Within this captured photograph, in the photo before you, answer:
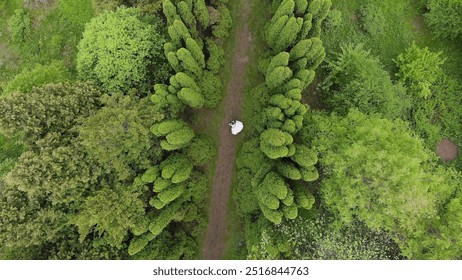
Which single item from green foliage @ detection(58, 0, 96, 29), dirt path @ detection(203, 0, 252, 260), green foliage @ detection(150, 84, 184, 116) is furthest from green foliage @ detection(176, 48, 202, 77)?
green foliage @ detection(58, 0, 96, 29)

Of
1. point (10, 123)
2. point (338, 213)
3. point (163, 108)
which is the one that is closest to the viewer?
point (10, 123)

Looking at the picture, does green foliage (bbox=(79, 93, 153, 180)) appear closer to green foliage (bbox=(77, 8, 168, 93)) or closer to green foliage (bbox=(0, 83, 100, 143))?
green foliage (bbox=(0, 83, 100, 143))

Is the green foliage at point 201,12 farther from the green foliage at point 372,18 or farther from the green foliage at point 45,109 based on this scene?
the green foliage at point 372,18

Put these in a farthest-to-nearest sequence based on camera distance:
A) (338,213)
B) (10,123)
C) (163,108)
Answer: (163,108) → (338,213) → (10,123)

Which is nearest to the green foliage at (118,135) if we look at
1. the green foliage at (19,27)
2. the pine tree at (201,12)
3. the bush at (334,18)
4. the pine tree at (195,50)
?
the pine tree at (195,50)

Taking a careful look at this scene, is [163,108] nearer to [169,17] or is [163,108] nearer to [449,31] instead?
[169,17]

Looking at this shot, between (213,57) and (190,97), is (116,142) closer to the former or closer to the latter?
(190,97)

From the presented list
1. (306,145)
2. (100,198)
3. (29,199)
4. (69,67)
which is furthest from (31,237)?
(306,145)
